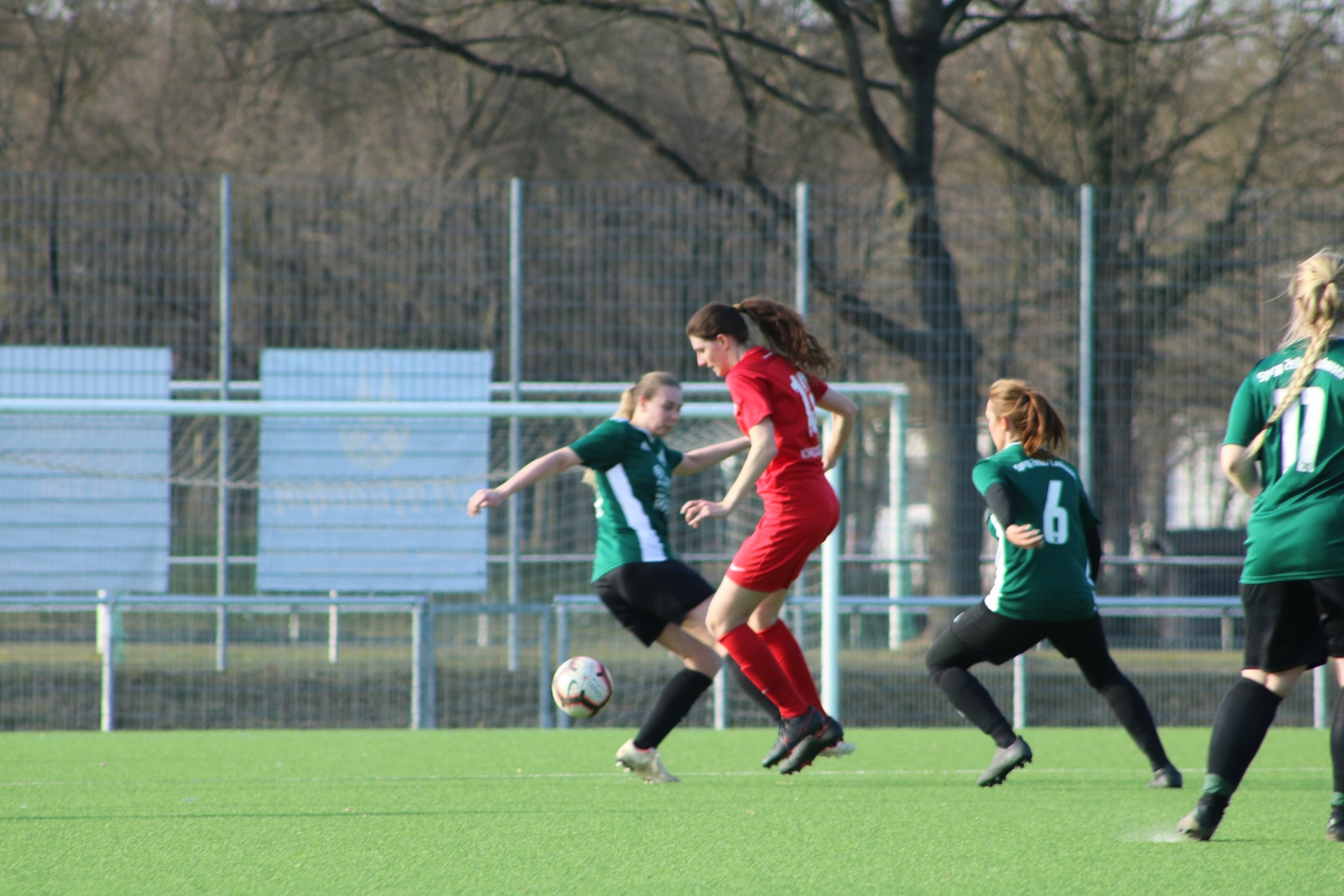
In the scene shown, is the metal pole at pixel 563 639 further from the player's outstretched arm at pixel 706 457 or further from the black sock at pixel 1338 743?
the black sock at pixel 1338 743

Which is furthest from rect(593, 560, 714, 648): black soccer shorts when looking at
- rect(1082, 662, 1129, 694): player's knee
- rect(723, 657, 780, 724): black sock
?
rect(1082, 662, 1129, 694): player's knee

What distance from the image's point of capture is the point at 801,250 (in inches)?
380

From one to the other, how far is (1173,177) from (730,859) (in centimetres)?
1487

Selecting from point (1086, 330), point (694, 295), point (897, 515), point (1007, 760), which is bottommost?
point (1007, 760)

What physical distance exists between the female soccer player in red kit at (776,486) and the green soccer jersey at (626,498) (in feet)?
1.38

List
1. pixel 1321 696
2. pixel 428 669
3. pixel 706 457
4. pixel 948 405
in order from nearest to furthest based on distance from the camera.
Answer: pixel 706 457 < pixel 428 669 < pixel 1321 696 < pixel 948 405

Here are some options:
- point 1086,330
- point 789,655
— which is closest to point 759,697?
point 789,655

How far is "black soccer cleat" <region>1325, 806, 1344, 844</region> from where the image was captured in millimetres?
4117

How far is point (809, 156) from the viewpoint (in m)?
18.1

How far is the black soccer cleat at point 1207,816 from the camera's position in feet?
13.2

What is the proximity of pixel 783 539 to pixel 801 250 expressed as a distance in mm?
4692

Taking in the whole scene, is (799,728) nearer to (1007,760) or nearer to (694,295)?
(1007,760)

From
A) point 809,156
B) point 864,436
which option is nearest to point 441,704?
point 864,436

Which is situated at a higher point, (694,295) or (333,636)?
(694,295)
